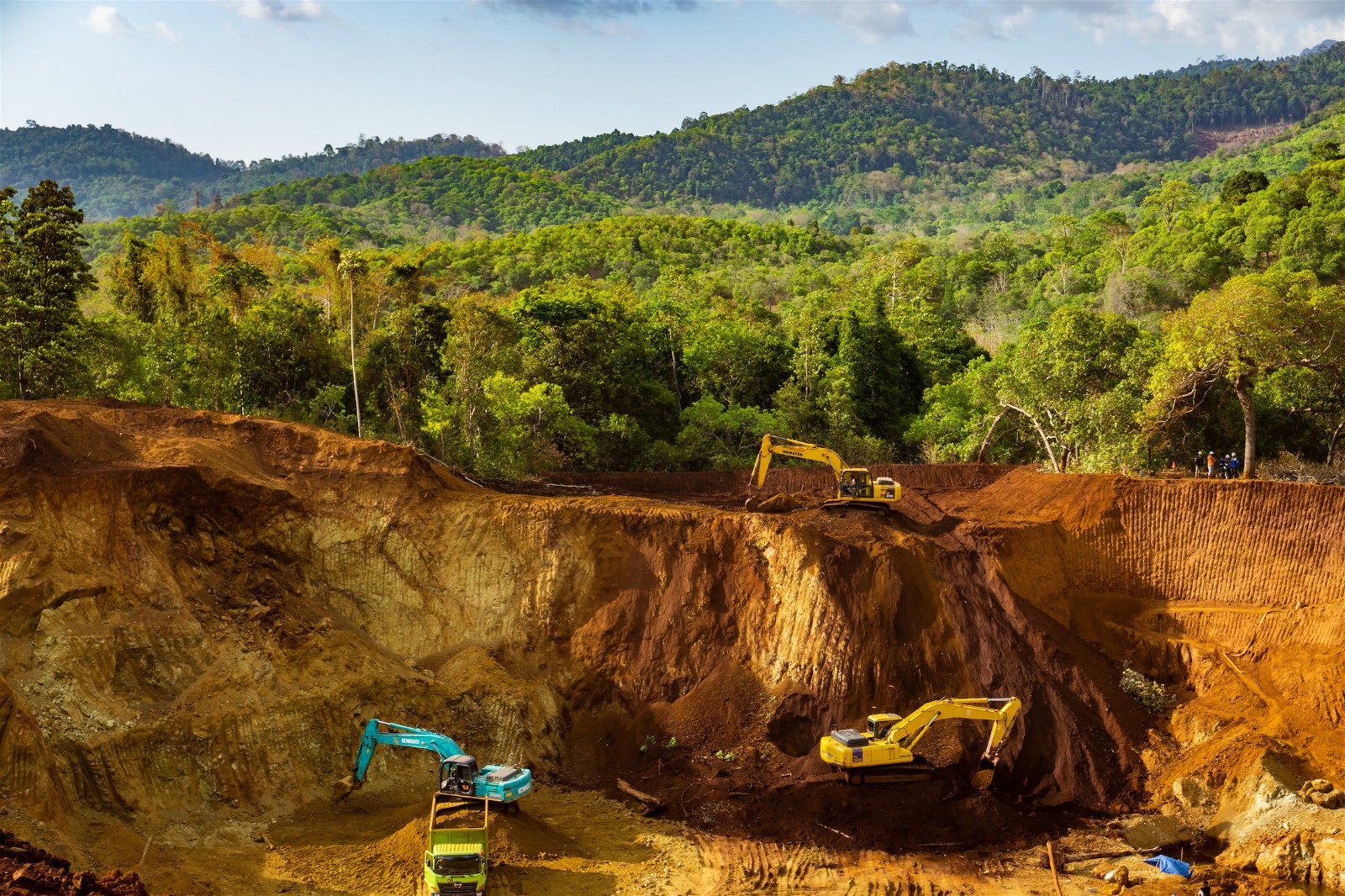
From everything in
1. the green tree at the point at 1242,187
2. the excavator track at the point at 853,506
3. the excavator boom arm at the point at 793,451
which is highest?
the green tree at the point at 1242,187

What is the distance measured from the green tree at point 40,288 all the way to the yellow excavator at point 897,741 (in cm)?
2513

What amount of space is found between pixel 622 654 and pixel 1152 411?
18.2 metres

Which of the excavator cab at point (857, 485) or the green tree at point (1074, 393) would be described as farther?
the green tree at point (1074, 393)

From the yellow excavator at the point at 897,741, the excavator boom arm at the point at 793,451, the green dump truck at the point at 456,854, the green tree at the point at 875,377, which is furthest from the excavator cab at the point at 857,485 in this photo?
the green tree at the point at 875,377

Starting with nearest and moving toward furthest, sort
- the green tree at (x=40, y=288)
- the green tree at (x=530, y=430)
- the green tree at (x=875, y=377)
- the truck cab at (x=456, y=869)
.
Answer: the truck cab at (x=456, y=869) → the green tree at (x=40, y=288) → the green tree at (x=530, y=430) → the green tree at (x=875, y=377)

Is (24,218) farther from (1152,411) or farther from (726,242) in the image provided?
(726,242)

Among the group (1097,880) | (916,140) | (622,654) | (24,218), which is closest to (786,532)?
(622,654)

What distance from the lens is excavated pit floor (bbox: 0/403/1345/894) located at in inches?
814

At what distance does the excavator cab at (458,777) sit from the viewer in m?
20.2

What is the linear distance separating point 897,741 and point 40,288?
27343 mm

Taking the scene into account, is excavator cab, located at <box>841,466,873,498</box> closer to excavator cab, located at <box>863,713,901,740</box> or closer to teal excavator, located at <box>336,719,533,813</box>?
A: excavator cab, located at <box>863,713,901,740</box>

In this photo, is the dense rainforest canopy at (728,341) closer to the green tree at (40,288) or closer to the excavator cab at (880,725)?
the green tree at (40,288)

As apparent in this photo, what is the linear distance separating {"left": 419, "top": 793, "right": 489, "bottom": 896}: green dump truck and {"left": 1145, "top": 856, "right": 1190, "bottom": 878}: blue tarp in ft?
40.6

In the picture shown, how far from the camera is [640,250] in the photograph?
8856 centimetres
